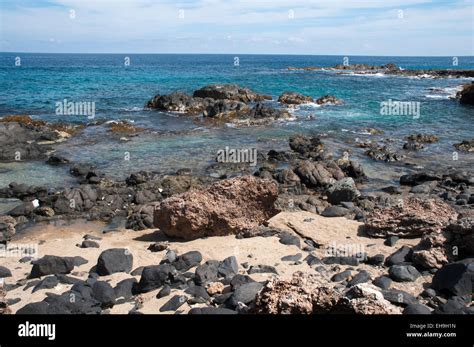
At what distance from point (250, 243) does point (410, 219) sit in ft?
15.1

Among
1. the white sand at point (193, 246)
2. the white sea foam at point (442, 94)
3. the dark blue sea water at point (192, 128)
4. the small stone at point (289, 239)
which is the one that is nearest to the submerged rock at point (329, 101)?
the dark blue sea water at point (192, 128)

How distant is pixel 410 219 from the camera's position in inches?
479

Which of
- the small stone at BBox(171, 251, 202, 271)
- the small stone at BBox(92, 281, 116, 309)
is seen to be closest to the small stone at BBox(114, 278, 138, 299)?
the small stone at BBox(92, 281, 116, 309)

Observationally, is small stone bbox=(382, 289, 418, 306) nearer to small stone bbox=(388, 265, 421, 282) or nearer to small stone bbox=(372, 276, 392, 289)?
small stone bbox=(372, 276, 392, 289)

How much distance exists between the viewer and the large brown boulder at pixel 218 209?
40.1 ft

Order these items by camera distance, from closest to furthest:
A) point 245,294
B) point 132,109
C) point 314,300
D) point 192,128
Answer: point 314,300 → point 245,294 → point 192,128 → point 132,109

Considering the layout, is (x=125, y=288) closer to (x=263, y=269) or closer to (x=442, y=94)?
(x=263, y=269)

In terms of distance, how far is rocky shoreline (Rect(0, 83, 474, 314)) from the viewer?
8.01 meters

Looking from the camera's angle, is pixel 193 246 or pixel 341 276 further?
pixel 193 246

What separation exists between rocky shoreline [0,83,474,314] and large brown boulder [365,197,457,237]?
3cm

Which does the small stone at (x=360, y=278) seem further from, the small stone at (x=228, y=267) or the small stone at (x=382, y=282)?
the small stone at (x=228, y=267)

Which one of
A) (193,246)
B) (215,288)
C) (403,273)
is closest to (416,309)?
(403,273)
